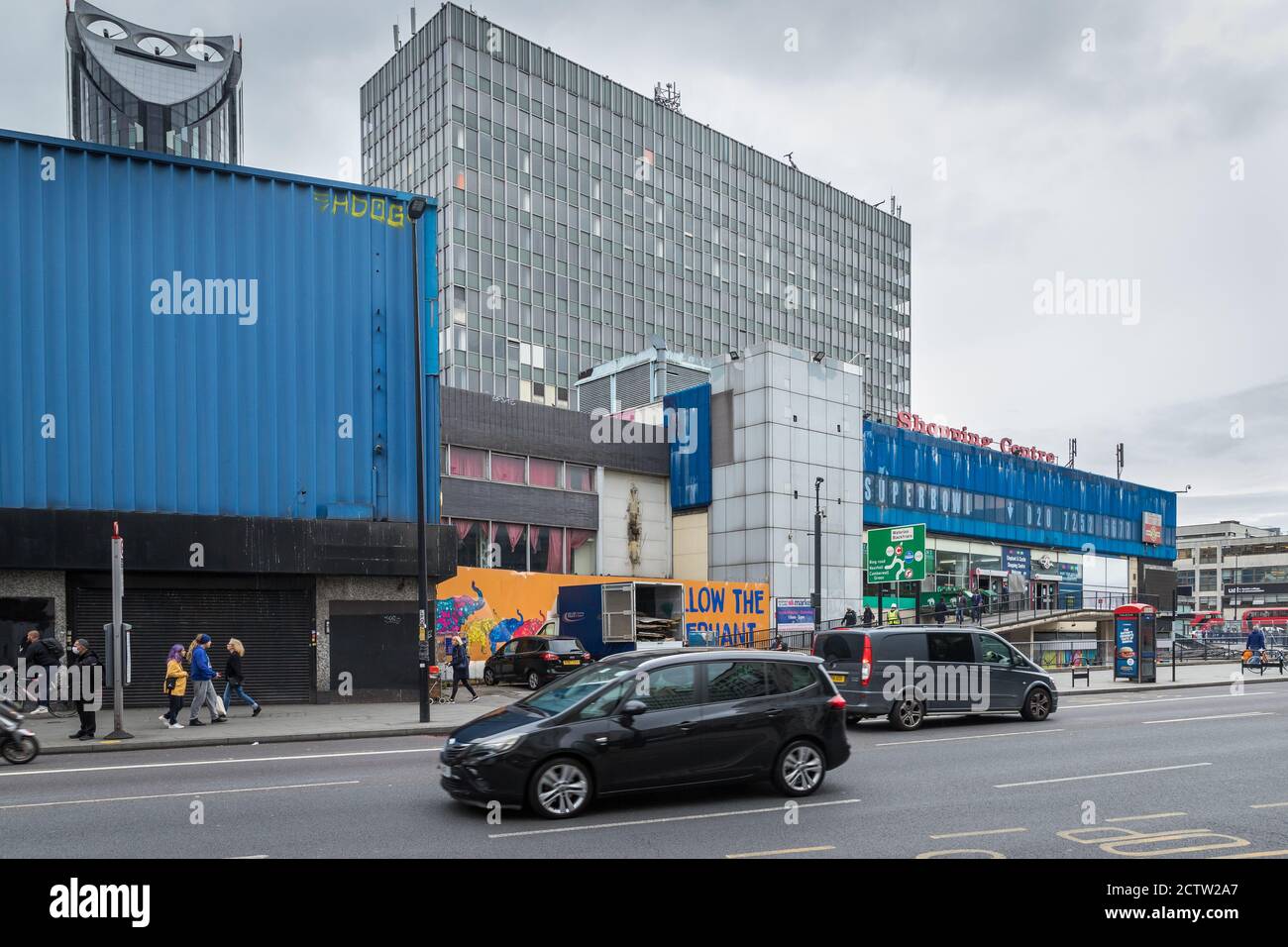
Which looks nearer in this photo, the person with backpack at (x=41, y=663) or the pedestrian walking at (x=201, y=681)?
the person with backpack at (x=41, y=663)

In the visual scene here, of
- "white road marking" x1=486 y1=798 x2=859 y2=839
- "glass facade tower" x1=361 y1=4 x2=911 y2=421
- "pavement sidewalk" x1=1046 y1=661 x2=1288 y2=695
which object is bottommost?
"pavement sidewalk" x1=1046 y1=661 x2=1288 y2=695

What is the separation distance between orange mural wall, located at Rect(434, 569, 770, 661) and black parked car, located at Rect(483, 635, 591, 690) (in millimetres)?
2745

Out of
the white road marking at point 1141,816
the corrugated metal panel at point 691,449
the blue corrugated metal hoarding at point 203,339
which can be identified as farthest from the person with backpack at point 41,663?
the corrugated metal panel at point 691,449

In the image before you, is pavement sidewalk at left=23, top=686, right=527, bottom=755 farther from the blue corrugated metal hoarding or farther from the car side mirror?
the car side mirror

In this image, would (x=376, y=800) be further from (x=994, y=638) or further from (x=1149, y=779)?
(x=994, y=638)

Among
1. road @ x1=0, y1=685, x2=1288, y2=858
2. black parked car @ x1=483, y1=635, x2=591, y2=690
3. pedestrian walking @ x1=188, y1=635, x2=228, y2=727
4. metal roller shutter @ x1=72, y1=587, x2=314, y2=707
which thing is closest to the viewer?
road @ x1=0, y1=685, x2=1288, y2=858

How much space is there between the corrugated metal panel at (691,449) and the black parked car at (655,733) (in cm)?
3415

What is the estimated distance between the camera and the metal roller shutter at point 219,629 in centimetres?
2136

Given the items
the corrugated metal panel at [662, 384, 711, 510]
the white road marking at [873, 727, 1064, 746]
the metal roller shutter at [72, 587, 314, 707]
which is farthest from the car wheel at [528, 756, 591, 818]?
the corrugated metal panel at [662, 384, 711, 510]

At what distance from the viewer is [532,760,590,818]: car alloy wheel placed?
30.6ft

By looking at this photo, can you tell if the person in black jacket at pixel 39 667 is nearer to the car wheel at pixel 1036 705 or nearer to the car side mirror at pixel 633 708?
the car side mirror at pixel 633 708

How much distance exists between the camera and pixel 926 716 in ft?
60.0
